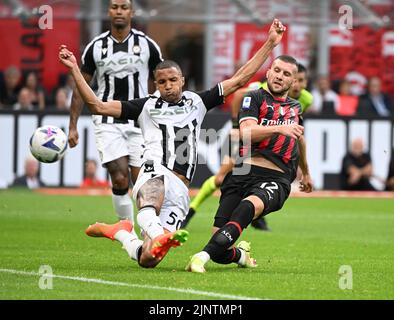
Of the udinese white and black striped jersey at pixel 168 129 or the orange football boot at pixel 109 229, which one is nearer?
the udinese white and black striped jersey at pixel 168 129

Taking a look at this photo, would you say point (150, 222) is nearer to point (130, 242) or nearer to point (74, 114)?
point (130, 242)

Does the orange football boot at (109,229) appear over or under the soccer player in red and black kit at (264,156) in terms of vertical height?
under

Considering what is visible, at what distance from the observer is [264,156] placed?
10383 millimetres

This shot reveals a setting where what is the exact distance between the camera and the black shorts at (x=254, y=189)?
1010 cm

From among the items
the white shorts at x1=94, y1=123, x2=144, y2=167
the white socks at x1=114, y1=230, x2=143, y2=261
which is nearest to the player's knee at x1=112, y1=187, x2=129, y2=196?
the white shorts at x1=94, y1=123, x2=144, y2=167

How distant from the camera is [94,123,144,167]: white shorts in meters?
12.4

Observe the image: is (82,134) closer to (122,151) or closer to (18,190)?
Answer: (18,190)

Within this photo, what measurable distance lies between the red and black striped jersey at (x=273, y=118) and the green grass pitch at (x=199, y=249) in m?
1.02

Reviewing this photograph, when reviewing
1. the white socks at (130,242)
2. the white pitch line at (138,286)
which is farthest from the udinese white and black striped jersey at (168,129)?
the white pitch line at (138,286)

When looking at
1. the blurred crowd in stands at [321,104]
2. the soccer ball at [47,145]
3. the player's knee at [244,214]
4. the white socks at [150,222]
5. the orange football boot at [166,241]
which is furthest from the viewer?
the blurred crowd in stands at [321,104]

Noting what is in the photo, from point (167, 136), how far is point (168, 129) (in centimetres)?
6

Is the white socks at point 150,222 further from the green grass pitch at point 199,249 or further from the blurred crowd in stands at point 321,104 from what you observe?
the blurred crowd in stands at point 321,104

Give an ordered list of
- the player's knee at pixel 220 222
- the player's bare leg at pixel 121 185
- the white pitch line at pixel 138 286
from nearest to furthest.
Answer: the white pitch line at pixel 138 286 → the player's knee at pixel 220 222 → the player's bare leg at pixel 121 185

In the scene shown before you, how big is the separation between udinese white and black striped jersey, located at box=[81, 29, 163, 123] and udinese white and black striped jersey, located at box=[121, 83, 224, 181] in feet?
7.32
